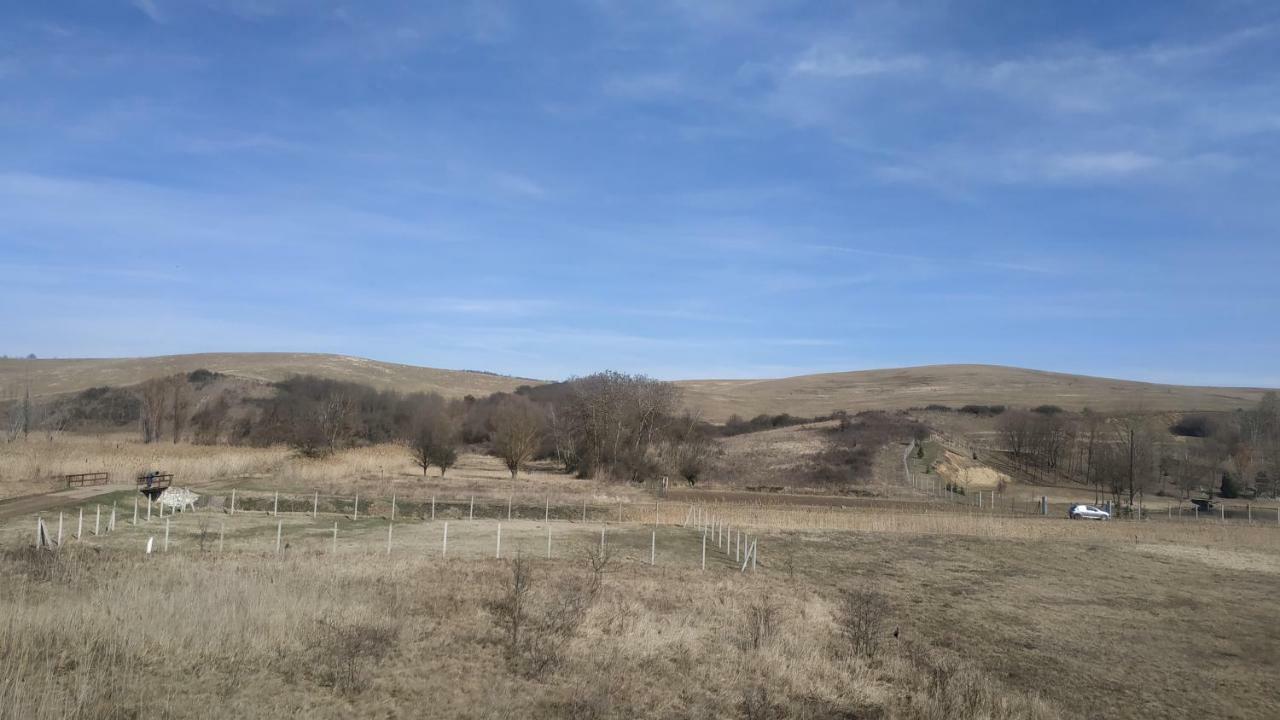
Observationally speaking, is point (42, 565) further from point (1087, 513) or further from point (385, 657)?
point (1087, 513)

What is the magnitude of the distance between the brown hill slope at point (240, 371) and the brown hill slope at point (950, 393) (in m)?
50.7

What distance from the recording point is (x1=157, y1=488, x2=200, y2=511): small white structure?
1555 inches

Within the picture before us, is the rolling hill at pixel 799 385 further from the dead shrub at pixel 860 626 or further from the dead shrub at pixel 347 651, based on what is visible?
the dead shrub at pixel 347 651

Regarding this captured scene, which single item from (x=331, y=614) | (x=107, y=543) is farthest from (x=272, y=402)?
(x=331, y=614)

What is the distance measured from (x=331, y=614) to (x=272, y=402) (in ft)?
281

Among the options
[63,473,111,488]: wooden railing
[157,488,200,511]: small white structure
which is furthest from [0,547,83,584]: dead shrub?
[63,473,111,488]: wooden railing

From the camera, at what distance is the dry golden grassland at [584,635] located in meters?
11.8

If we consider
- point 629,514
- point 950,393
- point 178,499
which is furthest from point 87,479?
point 950,393

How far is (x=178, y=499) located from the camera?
1581 inches

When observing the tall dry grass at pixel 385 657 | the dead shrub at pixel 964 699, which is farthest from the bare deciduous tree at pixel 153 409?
the dead shrub at pixel 964 699

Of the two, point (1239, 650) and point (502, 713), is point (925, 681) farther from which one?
point (1239, 650)

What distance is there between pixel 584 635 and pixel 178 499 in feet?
103

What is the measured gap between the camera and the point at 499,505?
50.5 metres

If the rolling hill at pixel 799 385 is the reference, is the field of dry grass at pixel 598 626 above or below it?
below
